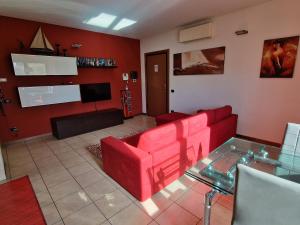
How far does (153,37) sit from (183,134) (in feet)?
12.8

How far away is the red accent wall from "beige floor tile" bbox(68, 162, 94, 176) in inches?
77.2

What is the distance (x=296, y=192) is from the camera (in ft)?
2.31

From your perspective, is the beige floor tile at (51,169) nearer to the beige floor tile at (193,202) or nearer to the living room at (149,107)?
the living room at (149,107)

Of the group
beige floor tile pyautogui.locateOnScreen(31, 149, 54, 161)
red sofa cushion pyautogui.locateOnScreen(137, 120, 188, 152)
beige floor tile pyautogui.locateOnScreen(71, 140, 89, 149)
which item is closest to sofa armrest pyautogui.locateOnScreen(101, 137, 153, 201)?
red sofa cushion pyautogui.locateOnScreen(137, 120, 188, 152)

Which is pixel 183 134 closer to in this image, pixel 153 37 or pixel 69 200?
pixel 69 200

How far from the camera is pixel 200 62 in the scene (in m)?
3.99

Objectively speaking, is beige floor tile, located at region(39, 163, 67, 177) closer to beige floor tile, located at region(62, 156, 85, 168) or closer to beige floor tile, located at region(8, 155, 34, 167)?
beige floor tile, located at region(62, 156, 85, 168)

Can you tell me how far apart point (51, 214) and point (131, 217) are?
0.84m

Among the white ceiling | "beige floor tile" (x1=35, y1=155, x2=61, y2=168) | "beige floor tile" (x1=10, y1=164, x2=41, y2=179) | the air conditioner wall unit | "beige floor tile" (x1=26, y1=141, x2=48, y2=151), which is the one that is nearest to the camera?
"beige floor tile" (x1=10, y1=164, x2=41, y2=179)

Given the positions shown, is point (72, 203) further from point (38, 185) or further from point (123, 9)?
point (123, 9)

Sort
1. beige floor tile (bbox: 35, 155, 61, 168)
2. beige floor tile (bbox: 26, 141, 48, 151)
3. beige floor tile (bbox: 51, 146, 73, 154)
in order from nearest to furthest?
beige floor tile (bbox: 35, 155, 61, 168) < beige floor tile (bbox: 51, 146, 73, 154) < beige floor tile (bbox: 26, 141, 48, 151)

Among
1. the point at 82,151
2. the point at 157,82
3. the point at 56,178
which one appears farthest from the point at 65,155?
the point at 157,82

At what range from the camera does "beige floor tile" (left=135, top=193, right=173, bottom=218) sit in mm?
1677

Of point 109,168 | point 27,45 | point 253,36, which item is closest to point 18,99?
point 27,45
